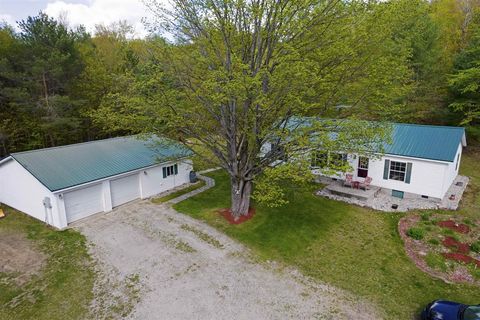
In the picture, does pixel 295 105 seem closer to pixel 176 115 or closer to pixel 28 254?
pixel 176 115

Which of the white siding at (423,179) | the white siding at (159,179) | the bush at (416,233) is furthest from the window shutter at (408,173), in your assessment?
the white siding at (159,179)

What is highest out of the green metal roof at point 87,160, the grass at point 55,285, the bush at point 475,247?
the green metal roof at point 87,160

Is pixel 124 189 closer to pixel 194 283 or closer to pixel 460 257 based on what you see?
pixel 194 283

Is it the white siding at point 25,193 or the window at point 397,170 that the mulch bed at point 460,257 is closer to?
the window at point 397,170

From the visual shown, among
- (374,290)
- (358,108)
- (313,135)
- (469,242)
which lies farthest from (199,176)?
(469,242)

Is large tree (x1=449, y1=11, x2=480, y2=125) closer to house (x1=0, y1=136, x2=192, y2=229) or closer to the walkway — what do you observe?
the walkway

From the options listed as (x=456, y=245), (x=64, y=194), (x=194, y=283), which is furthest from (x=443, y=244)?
(x=64, y=194)
